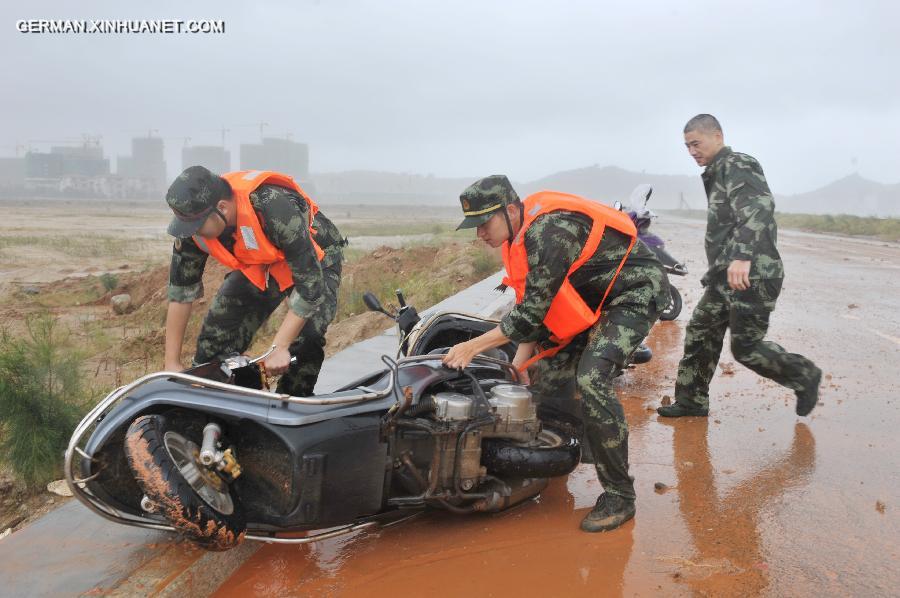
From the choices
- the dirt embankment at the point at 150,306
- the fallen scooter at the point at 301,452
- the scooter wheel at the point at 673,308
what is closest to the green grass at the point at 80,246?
the dirt embankment at the point at 150,306

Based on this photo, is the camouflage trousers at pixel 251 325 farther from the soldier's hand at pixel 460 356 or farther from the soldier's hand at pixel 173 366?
the soldier's hand at pixel 460 356

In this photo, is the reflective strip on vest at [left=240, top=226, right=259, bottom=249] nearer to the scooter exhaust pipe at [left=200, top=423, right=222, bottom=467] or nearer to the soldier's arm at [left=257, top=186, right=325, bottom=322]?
the soldier's arm at [left=257, top=186, right=325, bottom=322]

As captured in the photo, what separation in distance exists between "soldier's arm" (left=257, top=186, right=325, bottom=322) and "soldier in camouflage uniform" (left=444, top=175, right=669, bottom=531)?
75cm

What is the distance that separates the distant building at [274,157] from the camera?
17475 centimetres

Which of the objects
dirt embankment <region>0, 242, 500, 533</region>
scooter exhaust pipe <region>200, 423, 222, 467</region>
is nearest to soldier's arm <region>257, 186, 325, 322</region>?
scooter exhaust pipe <region>200, 423, 222, 467</region>

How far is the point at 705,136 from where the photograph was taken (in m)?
5.18

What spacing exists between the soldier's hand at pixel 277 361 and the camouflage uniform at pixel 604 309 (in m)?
1.05

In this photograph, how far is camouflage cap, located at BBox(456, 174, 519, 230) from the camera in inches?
139

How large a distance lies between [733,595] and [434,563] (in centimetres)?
126

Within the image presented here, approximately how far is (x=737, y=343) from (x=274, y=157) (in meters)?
182

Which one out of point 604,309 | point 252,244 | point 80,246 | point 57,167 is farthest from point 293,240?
point 57,167

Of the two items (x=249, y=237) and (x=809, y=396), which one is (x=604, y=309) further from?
(x=809, y=396)

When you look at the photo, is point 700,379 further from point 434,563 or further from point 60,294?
point 60,294

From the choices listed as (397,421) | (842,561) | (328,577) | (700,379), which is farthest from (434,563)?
(700,379)
